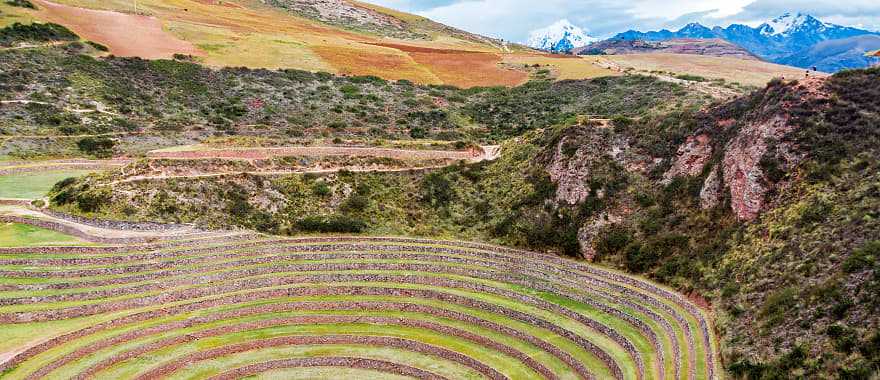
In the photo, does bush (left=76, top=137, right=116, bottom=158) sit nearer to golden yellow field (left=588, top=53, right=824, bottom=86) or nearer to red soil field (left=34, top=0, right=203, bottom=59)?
red soil field (left=34, top=0, right=203, bottom=59)

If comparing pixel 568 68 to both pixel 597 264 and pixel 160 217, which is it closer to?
pixel 597 264

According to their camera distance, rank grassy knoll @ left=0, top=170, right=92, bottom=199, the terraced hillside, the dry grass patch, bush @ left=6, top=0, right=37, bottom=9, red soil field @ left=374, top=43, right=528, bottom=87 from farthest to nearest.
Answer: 1. red soil field @ left=374, top=43, right=528, bottom=87
2. the dry grass patch
3. bush @ left=6, top=0, right=37, bottom=9
4. grassy knoll @ left=0, top=170, right=92, bottom=199
5. the terraced hillside

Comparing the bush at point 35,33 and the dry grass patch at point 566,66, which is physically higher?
the dry grass patch at point 566,66

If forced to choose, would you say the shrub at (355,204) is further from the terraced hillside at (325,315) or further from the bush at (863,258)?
the bush at (863,258)

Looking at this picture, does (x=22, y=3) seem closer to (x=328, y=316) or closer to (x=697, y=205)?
(x=328, y=316)

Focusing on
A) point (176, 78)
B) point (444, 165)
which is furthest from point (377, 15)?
point (444, 165)

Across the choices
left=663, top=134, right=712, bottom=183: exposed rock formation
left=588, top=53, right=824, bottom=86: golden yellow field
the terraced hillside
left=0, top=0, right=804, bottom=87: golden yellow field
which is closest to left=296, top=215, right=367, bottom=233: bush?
the terraced hillside

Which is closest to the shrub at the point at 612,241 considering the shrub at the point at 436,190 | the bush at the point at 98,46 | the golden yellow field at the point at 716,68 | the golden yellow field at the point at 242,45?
the shrub at the point at 436,190
